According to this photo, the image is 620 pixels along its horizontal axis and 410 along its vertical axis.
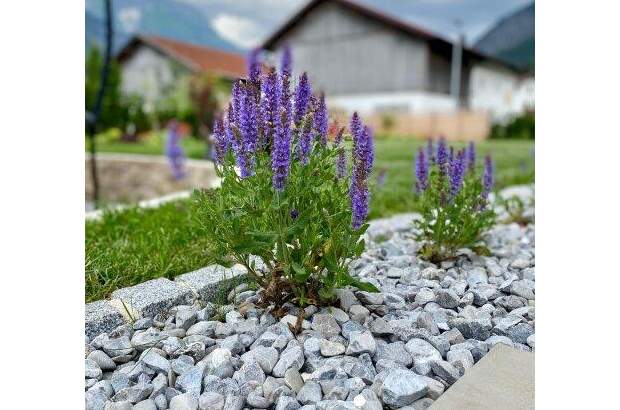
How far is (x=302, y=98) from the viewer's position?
1.79 m

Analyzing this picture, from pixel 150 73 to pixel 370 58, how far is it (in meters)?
5.96

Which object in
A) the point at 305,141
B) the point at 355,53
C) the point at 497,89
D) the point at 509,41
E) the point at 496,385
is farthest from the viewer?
the point at 497,89

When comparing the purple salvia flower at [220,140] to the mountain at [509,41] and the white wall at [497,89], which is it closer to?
the white wall at [497,89]

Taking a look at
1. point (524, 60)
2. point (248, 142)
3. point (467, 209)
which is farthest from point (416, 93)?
point (248, 142)

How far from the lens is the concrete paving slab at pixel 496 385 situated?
1.55 metres

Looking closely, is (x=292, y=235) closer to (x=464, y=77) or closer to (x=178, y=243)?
(x=178, y=243)

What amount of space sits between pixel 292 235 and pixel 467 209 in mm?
1119

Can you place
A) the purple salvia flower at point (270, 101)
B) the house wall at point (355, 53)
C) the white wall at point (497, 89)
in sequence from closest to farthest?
the purple salvia flower at point (270, 101)
the house wall at point (355, 53)
the white wall at point (497, 89)

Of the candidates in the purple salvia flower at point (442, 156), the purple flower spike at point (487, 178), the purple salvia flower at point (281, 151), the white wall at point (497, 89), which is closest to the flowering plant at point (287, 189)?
the purple salvia flower at point (281, 151)

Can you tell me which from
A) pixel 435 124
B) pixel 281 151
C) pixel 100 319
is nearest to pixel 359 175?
pixel 281 151

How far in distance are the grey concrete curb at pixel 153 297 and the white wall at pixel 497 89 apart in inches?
691

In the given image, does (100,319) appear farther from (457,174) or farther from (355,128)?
(457,174)

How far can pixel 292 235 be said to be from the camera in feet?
6.03

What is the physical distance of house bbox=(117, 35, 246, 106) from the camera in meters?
15.9
